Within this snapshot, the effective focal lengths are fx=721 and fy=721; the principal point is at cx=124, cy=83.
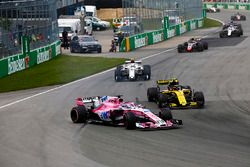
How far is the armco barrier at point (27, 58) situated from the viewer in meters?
42.2

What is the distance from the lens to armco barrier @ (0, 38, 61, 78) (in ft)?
138

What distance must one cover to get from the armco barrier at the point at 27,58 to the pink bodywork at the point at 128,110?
18.1 meters

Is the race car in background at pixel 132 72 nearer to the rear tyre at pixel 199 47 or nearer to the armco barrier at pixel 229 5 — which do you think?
the rear tyre at pixel 199 47

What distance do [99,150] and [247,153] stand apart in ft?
12.6

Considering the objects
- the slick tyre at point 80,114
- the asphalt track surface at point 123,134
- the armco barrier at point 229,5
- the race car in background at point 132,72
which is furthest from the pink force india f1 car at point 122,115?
the armco barrier at point 229,5

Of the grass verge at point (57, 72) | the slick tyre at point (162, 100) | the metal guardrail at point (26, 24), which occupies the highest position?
the metal guardrail at point (26, 24)

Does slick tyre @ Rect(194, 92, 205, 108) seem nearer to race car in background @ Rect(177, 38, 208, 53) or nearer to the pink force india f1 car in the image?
the pink force india f1 car

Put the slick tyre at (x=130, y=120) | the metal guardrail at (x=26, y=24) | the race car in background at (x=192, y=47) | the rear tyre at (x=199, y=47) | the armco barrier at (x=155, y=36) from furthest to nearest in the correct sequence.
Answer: the armco barrier at (x=155, y=36) → the rear tyre at (x=199, y=47) → the race car in background at (x=192, y=47) → the metal guardrail at (x=26, y=24) → the slick tyre at (x=130, y=120)

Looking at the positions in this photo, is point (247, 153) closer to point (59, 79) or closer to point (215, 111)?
point (215, 111)

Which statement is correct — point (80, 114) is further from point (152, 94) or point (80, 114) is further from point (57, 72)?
point (57, 72)

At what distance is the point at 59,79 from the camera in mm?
39875

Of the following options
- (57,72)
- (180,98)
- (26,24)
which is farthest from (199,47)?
(180,98)

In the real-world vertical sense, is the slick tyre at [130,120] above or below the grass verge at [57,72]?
above

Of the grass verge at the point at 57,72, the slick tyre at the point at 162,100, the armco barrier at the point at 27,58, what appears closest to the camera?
the slick tyre at the point at 162,100
